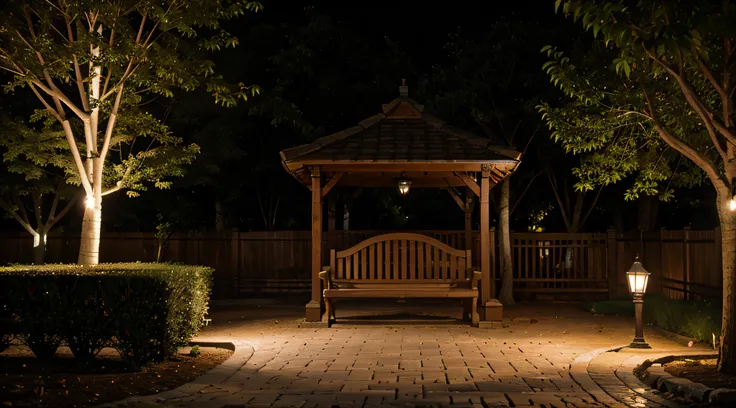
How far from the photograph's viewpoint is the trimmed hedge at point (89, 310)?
9727mm

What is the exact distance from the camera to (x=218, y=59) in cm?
2456

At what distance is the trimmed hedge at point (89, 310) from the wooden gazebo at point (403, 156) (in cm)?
519

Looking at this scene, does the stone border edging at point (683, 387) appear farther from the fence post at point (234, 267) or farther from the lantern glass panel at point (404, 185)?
the fence post at point (234, 267)

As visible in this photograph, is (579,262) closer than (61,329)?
No

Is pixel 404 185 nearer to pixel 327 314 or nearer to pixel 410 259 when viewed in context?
pixel 410 259

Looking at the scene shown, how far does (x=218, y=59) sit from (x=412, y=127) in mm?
10718

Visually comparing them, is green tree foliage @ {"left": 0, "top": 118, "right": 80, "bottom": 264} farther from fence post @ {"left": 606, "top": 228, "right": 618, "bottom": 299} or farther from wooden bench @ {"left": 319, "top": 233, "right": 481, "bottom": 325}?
fence post @ {"left": 606, "top": 228, "right": 618, "bottom": 299}

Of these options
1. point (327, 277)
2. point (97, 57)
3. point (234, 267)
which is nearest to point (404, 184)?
point (327, 277)

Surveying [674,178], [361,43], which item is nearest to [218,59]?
[361,43]

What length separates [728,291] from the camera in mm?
9539

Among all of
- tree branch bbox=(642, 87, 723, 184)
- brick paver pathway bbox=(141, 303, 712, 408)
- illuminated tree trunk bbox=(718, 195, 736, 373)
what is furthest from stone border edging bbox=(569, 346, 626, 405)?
tree branch bbox=(642, 87, 723, 184)

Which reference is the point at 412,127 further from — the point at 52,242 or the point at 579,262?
the point at 52,242

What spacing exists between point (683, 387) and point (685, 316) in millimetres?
5499

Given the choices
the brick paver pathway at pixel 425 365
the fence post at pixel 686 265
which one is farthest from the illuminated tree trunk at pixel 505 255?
the fence post at pixel 686 265
